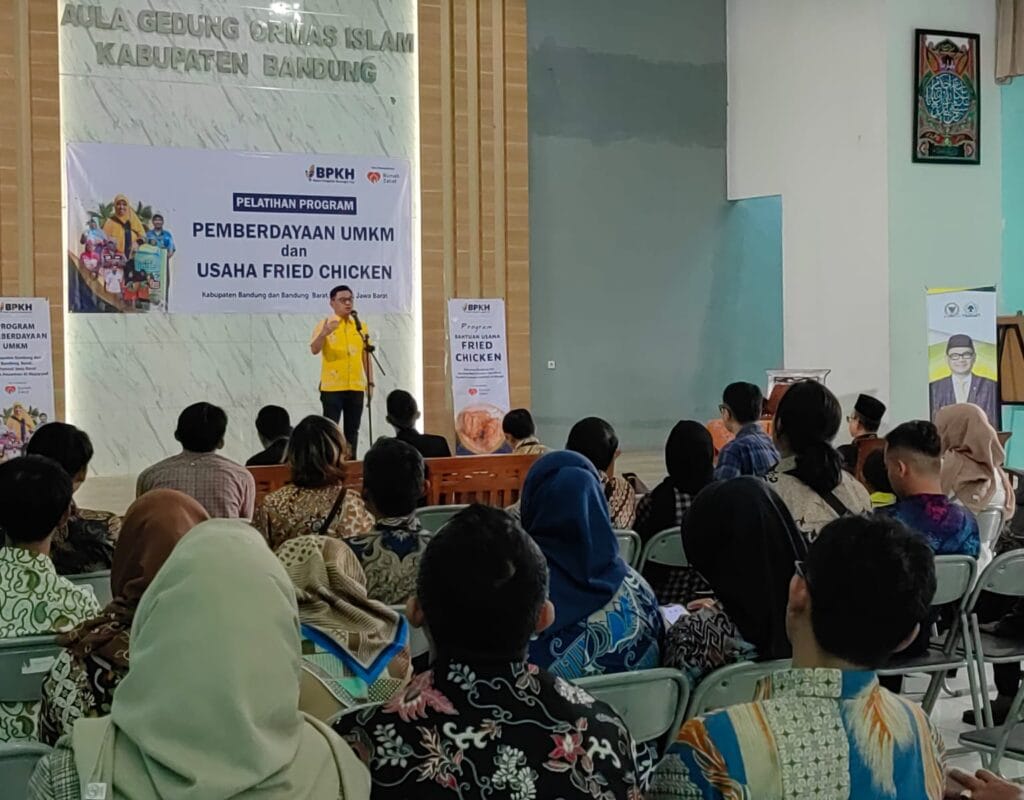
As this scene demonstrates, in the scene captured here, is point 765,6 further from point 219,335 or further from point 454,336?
point 219,335

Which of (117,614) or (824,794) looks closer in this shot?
(824,794)

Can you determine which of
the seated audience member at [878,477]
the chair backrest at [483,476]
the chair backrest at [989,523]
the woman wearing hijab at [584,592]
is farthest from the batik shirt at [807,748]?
the chair backrest at [483,476]

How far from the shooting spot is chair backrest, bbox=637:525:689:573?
12.1 ft

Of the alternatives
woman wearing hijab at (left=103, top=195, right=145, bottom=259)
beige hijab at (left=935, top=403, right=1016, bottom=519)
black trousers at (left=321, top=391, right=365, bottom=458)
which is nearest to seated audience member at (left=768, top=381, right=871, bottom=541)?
beige hijab at (left=935, top=403, right=1016, bottom=519)

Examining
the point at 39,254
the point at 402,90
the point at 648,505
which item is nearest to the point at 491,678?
the point at 648,505

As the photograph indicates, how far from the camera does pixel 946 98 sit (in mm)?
9711

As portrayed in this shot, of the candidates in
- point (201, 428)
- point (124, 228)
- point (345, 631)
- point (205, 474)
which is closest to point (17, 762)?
point (345, 631)

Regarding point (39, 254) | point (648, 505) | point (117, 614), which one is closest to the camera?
point (117, 614)

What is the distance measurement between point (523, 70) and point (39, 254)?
4080 mm

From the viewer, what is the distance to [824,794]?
1541mm

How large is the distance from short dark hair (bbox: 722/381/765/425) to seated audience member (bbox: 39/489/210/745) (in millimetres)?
3337

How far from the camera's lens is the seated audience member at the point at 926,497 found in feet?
12.1

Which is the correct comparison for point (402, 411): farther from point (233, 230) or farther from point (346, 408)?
point (233, 230)

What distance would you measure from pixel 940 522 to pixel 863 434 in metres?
2.80
